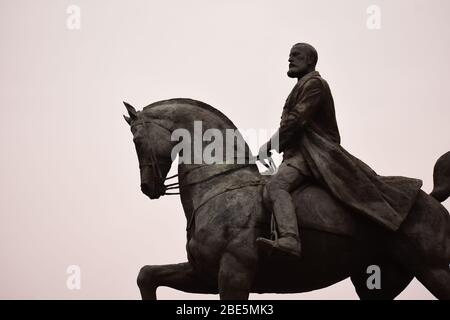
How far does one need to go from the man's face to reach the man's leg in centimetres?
132

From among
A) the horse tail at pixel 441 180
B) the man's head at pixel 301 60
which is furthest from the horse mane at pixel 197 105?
the horse tail at pixel 441 180

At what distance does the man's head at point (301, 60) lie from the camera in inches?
537

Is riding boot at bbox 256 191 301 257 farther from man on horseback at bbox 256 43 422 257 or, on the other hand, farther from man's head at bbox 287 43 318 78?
man's head at bbox 287 43 318 78

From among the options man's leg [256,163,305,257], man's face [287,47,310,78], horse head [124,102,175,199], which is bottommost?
man's leg [256,163,305,257]

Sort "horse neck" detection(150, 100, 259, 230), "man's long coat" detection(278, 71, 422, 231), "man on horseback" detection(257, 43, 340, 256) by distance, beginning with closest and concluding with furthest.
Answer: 1. "man on horseback" detection(257, 43, 340, 256)
2. "man's long coat" detection(278, 71, 422, 231)
3. "horse neck" detection(150, 100, 259, 230)

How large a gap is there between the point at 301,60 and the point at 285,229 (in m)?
2.54

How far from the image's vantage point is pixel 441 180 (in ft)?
44.6

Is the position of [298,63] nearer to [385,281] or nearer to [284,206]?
[284,206]

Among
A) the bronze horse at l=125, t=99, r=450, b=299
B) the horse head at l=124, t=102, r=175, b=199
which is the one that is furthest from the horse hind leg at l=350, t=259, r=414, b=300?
the horse head at l=124, t=102, r=175, b=199

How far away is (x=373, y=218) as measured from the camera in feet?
42.1

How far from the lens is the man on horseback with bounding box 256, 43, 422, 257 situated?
12828mm

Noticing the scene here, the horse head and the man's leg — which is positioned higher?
the horse head

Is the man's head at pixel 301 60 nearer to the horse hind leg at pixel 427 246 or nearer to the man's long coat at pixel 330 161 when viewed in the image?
the man's long coat at pixel 330 161
